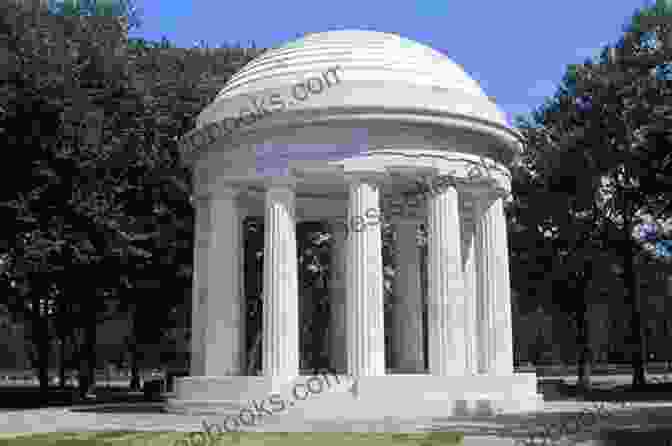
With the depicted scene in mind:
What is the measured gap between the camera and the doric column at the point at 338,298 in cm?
Result: 4606

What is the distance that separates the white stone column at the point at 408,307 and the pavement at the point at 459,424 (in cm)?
925

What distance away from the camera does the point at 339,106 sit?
34.5 meters

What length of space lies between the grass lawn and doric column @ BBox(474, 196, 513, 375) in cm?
1493

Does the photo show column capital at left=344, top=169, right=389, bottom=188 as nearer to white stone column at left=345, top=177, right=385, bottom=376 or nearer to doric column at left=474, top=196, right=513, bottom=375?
white stone column at left=345, top=177, right=385, bottom=376

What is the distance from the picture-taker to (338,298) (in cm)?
4625

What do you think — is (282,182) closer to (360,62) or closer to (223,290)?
(223,290)

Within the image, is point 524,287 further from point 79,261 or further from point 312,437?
point 312,437

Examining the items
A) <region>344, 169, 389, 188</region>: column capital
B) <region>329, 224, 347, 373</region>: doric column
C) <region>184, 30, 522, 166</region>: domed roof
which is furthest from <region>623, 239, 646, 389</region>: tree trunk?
<region>344, 169, 389, 188</region>: column capital

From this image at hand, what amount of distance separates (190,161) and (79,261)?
928 centimetres

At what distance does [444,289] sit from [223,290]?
35.8 feet

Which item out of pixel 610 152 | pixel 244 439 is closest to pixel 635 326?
pixel 610 152

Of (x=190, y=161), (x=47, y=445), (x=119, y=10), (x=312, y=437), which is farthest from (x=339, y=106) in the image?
(x=119, y=10)

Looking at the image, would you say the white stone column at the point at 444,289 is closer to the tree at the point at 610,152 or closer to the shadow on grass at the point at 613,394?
the shadow on grass at the point at 613,394

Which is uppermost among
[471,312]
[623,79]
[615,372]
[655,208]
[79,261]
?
[623,79]
